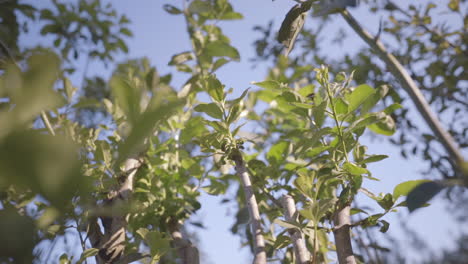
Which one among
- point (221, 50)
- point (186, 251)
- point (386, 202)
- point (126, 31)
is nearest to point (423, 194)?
point (386, 202)

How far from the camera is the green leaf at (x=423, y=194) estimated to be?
43 centimetres

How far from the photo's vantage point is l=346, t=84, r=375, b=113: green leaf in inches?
29.4

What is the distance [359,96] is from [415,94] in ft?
1.24

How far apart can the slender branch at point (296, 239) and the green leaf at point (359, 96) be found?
10.2 inches

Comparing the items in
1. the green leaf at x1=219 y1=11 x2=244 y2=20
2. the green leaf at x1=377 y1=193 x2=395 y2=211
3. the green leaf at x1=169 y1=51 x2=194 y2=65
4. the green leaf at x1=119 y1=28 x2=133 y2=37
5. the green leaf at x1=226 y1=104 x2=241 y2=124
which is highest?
the green leaf at x1=119 y1=28 x2=133 y2=37

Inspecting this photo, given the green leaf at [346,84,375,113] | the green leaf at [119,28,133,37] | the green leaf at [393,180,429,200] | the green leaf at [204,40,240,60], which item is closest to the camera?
the green leaf at [393,180,429,200]

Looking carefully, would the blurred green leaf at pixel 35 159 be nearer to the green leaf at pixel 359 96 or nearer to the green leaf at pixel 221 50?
the green leaf at pixel 359 96

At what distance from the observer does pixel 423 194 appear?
0.44m

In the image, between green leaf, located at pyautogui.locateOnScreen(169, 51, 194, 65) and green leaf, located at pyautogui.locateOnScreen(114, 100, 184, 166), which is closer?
green leaf, located at pyautogui.locateOnScreen(114, 100, 184, 166)

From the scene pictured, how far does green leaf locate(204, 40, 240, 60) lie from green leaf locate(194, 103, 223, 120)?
418 mm

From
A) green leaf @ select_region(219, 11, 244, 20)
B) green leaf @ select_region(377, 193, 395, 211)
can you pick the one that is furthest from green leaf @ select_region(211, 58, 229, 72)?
green leaf @ select_region(377, 193, 395, 211)

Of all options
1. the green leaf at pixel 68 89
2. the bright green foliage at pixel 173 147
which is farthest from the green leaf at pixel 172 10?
the green leaf at pixel 68 89

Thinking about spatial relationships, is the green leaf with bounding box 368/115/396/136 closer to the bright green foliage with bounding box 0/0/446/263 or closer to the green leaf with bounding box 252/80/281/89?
the bright green foliage with bounding box 0/0/446/263

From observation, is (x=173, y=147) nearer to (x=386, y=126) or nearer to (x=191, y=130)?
(x=191, y=130)
